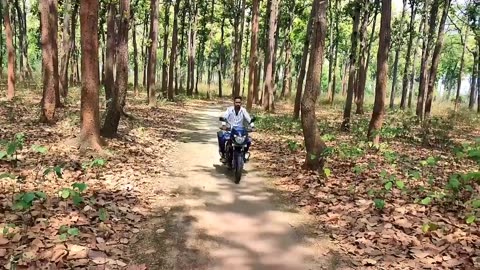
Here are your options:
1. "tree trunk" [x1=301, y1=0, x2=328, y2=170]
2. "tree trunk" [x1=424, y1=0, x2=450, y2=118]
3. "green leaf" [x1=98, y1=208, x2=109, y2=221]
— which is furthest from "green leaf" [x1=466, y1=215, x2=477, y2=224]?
"tree trunk" [x1=424, y1=0, x2=450, y2=118]

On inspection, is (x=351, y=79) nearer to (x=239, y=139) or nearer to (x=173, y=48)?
(x=239, y=139)

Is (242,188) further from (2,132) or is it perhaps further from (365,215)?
(2,132)

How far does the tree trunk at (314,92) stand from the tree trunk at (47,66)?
333 inches

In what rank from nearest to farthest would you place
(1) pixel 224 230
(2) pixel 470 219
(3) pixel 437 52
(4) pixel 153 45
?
1. (2) pixel 470 219
2. (1) pixel 224 230
3. (3) pixel 437 52
4. (4) pixel 153 45

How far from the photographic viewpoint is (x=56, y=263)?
4812mm

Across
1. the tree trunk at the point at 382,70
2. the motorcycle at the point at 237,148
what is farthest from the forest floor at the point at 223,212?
the tree trunk at the point at 382,70

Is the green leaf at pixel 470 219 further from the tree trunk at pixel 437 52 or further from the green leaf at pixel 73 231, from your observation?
the tree trunk at pixel 437 52

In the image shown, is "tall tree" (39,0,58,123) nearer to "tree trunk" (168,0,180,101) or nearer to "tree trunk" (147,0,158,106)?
"tree trunk" (147,0,158,106)

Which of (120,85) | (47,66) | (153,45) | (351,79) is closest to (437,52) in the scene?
(351,79)

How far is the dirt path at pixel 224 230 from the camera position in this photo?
5.43 m

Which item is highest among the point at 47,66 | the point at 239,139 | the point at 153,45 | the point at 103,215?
the point at 153,45

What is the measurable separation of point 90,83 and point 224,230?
562 cm

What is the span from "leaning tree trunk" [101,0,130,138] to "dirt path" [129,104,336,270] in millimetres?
3420

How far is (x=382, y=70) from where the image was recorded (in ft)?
41.6
